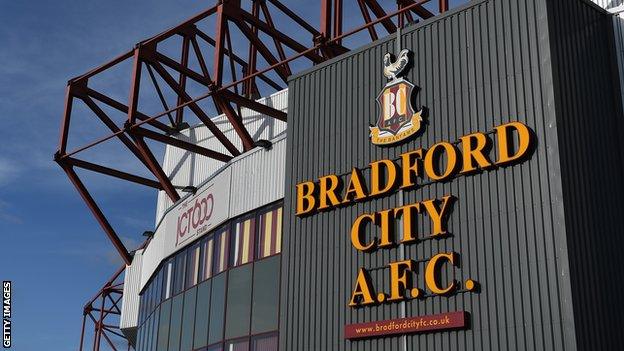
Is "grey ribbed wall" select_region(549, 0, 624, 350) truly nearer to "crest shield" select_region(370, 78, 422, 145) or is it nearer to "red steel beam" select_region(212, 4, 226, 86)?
"crest shield" select_region(370, 78, 422, 145)

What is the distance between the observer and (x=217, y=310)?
1107 inches

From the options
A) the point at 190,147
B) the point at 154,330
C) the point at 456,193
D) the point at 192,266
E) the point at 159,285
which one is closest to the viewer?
the point at 456,193

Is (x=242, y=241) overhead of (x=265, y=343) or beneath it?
overhead

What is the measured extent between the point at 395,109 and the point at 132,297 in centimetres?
2503

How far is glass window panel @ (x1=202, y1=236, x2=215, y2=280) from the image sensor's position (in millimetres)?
29434

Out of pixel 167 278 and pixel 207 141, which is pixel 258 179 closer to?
pixel 167 278

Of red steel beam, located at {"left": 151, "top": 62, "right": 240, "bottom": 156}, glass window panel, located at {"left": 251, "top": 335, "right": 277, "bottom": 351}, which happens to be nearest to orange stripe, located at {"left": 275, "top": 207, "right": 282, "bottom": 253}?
glass window panel, located at {"left": 251, "top": 335, "right": 277, "bottom": 351}

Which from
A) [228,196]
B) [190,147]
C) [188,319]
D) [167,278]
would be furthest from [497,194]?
[190,147]

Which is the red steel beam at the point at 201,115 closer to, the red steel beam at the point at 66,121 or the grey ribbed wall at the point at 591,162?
the red steel beam at the point at 66,121

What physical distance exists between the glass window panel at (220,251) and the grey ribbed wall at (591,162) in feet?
44.1

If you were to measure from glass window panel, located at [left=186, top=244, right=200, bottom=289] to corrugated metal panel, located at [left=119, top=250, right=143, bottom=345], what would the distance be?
1110cm

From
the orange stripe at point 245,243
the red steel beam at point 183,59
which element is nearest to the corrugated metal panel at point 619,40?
the orange stripe at point 245,243

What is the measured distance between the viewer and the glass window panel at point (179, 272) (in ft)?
104

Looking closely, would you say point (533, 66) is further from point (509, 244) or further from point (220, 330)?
point (220, 330)
